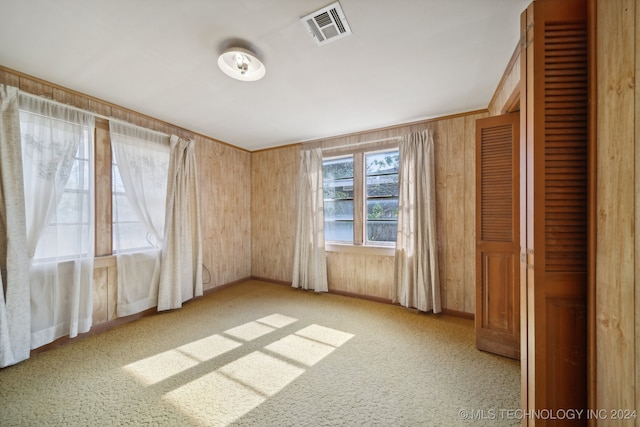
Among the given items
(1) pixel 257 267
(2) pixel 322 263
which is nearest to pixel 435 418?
(2) pixel 322 263

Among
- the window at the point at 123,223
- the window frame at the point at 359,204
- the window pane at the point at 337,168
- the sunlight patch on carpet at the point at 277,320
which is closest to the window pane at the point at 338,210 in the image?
the window frame at the point at 359,204

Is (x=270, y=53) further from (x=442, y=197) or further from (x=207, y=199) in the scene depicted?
(x=207, y=199)

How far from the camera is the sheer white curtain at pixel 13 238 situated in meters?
1.92

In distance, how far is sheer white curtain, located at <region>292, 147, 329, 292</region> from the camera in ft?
12.4

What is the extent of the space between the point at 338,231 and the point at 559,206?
2895 millimetres

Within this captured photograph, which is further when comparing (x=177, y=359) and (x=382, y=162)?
(x=382, y=162)

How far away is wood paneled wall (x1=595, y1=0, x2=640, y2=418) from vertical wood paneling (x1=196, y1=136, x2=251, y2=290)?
4051mm

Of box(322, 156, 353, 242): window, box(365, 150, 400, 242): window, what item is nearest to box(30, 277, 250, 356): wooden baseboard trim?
box(322, 156, 353, 242): window

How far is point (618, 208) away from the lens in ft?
2.93

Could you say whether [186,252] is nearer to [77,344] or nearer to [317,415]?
[77,344]

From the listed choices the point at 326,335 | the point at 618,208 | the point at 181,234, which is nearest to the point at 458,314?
the point at 326,335

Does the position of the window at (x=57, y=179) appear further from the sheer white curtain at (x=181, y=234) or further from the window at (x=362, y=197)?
the window at (x=362, y=197)

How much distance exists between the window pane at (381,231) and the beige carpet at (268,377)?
1.13 m

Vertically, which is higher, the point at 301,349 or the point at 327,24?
the point at 327,24
